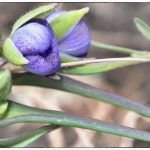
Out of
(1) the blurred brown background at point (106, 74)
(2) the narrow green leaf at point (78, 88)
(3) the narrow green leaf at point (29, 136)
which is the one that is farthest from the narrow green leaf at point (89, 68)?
(1) the blurred brown background at point (106, 74)

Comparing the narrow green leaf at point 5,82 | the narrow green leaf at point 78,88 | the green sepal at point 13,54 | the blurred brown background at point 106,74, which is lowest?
the blurred brown background at point 106,74

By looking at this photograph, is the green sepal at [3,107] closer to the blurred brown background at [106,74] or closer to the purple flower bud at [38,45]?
the purple flower bud at [38,45]

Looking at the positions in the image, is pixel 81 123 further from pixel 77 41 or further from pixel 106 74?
pixel 106 74

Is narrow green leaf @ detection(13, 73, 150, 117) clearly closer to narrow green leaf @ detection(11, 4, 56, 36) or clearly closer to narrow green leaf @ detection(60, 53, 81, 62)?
narrow green leaf @ detection(60, 53, 81, 62)

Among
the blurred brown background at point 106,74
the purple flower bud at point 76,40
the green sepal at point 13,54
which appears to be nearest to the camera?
the green sepal at point 13,54

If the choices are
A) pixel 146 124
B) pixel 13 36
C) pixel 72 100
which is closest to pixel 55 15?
pixel 13 36

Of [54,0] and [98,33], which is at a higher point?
[54,0]

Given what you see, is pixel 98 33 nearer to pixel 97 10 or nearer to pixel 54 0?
pixel 97 10

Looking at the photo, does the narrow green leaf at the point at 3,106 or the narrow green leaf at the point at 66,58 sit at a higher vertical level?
the narrow green leaf at the point at 66,58
